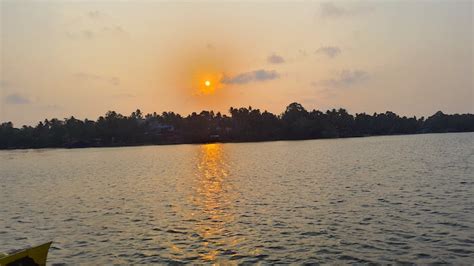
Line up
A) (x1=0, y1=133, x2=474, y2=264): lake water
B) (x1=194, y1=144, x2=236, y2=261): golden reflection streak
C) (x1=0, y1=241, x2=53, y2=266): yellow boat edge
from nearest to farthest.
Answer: (x1=0, y1=241, x2=53, y2=266): yellow boat edge → (x1=0, y1=133, x2=474, y2=264): lake water → (x1=194, y1=144, x2=236, y2=261): golden reflection streak

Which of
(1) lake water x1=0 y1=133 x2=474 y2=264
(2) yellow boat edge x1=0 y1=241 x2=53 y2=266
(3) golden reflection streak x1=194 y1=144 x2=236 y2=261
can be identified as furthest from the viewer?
(3) golden reflection streak x1=194 y1=144 x2=236 y2=261

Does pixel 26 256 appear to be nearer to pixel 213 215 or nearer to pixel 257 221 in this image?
pixel 257 221

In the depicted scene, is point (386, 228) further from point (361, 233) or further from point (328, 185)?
point (328, 185)

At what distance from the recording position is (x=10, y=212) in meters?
45.9

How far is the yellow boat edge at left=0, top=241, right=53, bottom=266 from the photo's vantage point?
1992 cm

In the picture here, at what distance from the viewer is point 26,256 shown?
68.8 feet

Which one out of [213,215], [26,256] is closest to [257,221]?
[213,215]

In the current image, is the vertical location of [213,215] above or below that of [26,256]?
below

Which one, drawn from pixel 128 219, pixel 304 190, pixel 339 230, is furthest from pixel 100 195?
pixel 339 230

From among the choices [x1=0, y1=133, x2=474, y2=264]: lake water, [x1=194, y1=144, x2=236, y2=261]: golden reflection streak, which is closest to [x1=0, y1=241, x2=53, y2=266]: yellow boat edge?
[x1=0, y1=133, x2=474, y2=264]: lake water

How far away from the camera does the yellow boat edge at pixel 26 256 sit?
65.4 feet

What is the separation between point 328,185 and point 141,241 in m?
34.3

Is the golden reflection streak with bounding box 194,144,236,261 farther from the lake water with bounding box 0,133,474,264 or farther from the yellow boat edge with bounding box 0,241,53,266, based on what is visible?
the yellow boat edge with bounding box 0,241,53,266

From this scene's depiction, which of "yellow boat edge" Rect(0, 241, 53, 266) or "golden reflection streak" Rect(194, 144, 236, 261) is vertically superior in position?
"yellow boat edge" Rect(0, 241, 53, 266)
